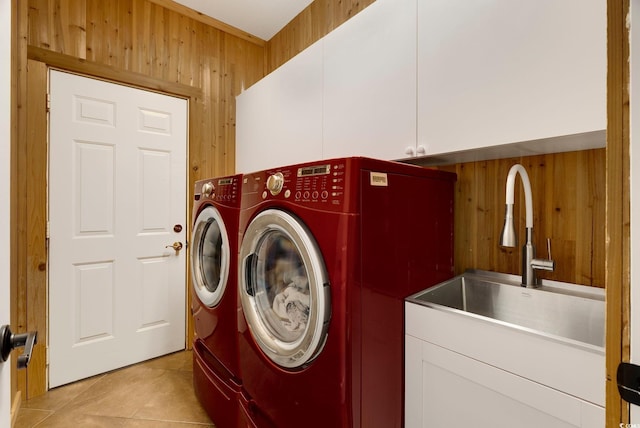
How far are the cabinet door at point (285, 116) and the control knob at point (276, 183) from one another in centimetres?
67

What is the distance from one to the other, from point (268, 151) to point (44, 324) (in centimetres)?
189

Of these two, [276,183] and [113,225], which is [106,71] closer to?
[113,225]

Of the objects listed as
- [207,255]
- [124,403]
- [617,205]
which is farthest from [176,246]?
[617,205]

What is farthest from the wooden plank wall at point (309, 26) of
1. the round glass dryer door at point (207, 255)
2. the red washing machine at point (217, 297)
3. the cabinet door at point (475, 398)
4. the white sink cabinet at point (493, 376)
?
the cabinet door at point (475, 398)

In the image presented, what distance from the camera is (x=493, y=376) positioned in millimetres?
1001

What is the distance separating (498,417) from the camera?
3.28ft

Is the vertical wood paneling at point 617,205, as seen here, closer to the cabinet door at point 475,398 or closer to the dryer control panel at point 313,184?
the cabinet door at point 475,398

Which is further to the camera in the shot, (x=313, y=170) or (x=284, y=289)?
(x=284, y=289)

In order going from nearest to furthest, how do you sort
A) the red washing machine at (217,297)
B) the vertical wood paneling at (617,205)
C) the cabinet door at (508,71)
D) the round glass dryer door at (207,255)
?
the vertical wood paneling at (617,205)
the cabinet door at (508,71)
the red washing machine at (217,297)
the round glass dryer door at (207,255)

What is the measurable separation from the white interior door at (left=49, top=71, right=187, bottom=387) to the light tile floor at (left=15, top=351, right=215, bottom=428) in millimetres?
138

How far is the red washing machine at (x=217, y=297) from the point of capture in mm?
1593

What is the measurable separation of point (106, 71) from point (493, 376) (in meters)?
2.87

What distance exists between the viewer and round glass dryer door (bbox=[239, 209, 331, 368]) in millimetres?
1107

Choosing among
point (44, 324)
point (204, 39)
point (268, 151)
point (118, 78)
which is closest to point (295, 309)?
point (268, 151)
